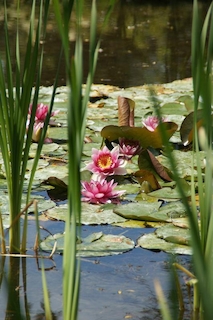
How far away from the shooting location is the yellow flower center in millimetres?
1926

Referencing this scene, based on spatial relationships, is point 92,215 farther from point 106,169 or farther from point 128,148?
point 128,148

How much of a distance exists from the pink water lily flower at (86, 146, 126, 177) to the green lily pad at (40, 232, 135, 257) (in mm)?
377

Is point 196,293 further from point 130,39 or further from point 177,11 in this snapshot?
point 177,11

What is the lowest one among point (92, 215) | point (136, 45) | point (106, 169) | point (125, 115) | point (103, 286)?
point (103, 286)

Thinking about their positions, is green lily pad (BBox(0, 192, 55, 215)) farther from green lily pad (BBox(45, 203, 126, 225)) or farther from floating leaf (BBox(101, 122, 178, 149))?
floating leaf (BBox(101, 122, 178, 149))

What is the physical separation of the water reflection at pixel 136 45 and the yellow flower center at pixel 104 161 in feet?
4.61

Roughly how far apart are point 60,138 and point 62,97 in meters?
0.62

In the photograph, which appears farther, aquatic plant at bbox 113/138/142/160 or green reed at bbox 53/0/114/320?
aquatic plant at bbox 113/138/142/160

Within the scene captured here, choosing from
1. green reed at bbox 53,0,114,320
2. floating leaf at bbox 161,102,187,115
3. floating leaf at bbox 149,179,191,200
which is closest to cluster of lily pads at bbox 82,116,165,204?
floating leaf at bbox 149,179,191,200

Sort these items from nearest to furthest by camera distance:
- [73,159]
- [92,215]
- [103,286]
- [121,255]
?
[73,159]
[103,286]
[121,255]
[92,215]

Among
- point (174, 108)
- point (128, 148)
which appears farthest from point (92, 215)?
point (174, 108)

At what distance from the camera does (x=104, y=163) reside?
6.34 feet

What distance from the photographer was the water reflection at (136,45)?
172 inches

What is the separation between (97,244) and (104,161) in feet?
1.47
